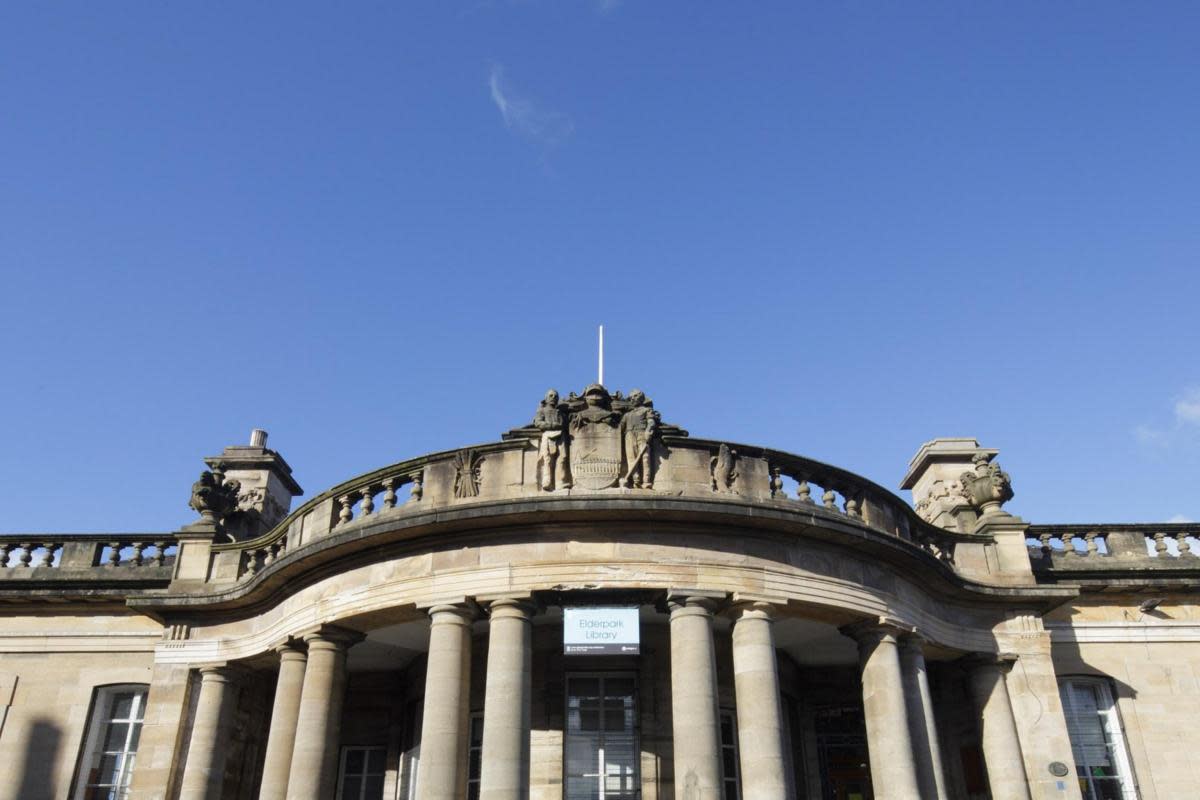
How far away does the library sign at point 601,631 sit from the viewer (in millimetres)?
12570

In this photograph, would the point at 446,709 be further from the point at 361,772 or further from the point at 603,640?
the point at 361,772

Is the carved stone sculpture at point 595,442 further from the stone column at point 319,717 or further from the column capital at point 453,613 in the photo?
the stone column at point 319,717

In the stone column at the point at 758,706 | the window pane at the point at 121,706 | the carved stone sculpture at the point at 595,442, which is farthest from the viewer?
the window pane at the point at 121,706

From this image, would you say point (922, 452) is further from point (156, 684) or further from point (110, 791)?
point (110, 791)

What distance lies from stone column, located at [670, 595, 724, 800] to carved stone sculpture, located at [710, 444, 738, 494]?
170 cm

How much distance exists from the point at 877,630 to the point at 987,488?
4.99m

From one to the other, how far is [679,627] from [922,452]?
1063cm

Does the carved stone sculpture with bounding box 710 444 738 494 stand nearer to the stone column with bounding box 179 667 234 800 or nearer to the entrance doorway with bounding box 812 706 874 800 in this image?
the entrance doorway with bounding box 812 706 874 800

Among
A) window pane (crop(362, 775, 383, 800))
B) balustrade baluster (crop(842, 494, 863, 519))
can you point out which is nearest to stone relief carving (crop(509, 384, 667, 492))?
balustrade baluster (crop(842, 494, 863, 519))

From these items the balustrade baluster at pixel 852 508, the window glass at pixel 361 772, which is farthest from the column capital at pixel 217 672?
the balustrade baluster at pixel 852 508

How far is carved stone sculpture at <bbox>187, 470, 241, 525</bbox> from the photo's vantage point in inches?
687

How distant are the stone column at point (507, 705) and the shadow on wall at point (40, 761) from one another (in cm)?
892

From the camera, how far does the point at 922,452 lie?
21031 mm

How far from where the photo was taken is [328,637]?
14039mm
